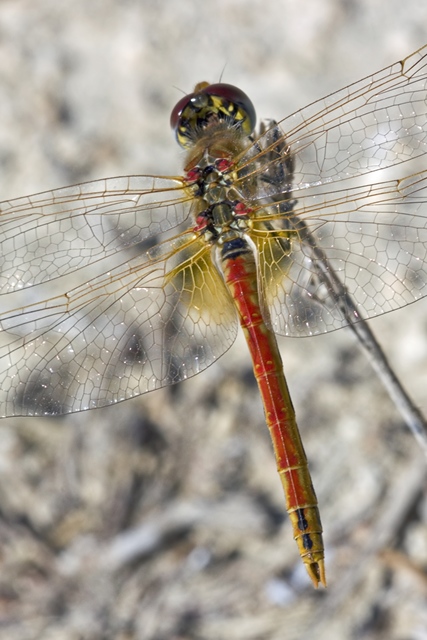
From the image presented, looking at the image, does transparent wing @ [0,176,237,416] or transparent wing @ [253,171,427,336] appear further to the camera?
transparent wing @ [0,176,237,416]

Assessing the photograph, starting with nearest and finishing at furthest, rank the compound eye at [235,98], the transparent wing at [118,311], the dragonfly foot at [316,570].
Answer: the dragonfly foot at [316,570] < the transparent wing at [118,311] < the compound eye at [235,98]

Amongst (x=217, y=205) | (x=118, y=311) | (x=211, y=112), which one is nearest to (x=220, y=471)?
(x=118, y=311)

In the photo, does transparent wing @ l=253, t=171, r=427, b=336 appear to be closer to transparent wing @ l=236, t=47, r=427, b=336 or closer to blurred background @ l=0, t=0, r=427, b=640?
transparent wing @ l=236, t=47, r=427, b=336

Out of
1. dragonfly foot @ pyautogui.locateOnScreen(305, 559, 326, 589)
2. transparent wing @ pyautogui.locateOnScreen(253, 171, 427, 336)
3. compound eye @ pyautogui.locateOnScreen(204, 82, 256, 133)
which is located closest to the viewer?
dragonfly foot @ pyautogui.locateOnScreen(305, 559, 326, 589)

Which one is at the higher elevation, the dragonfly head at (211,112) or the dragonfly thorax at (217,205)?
the dragonfly head at (211,112)

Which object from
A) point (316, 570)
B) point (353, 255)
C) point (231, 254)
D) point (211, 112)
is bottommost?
point (316, 570)

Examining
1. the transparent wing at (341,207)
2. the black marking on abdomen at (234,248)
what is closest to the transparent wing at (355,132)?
the transparent wing at (341,207)

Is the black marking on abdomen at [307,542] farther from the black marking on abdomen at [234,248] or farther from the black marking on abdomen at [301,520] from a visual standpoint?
the black marking on abdomen at [234,248]

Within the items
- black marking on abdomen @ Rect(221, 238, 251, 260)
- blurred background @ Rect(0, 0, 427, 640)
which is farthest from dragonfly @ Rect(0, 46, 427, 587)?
blurred background @ Rect(0, 0, 427, 640)

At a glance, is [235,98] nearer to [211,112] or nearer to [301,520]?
[211,112]
